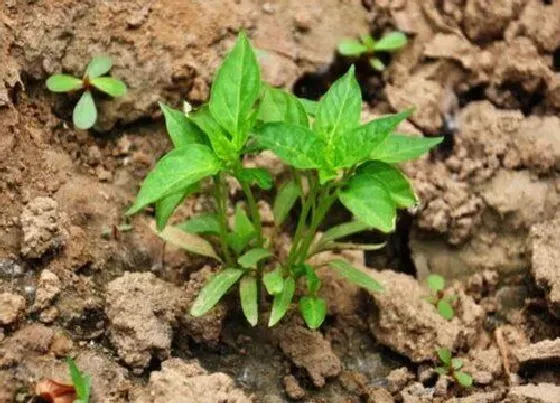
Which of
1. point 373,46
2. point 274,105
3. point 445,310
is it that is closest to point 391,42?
point 373,46

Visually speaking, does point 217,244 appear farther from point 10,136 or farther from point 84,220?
point 10,136

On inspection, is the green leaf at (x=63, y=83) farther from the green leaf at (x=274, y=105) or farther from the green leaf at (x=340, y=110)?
the green leaf at (x=340, y=110)

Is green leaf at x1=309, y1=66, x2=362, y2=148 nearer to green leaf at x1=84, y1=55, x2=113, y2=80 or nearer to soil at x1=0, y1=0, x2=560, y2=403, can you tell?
soil at x1=0, y1=0, x2=560, y2=403

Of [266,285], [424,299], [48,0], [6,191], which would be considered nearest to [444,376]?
[424,299]

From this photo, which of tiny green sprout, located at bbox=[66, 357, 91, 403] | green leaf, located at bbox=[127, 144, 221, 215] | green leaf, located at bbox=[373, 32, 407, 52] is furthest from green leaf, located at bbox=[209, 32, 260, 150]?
green leaf, located at bbox=[373, 32, 407, 52]

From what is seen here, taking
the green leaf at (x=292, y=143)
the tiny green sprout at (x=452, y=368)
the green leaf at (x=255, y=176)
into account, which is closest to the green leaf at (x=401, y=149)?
the green leaf at (x=292, y=143)
